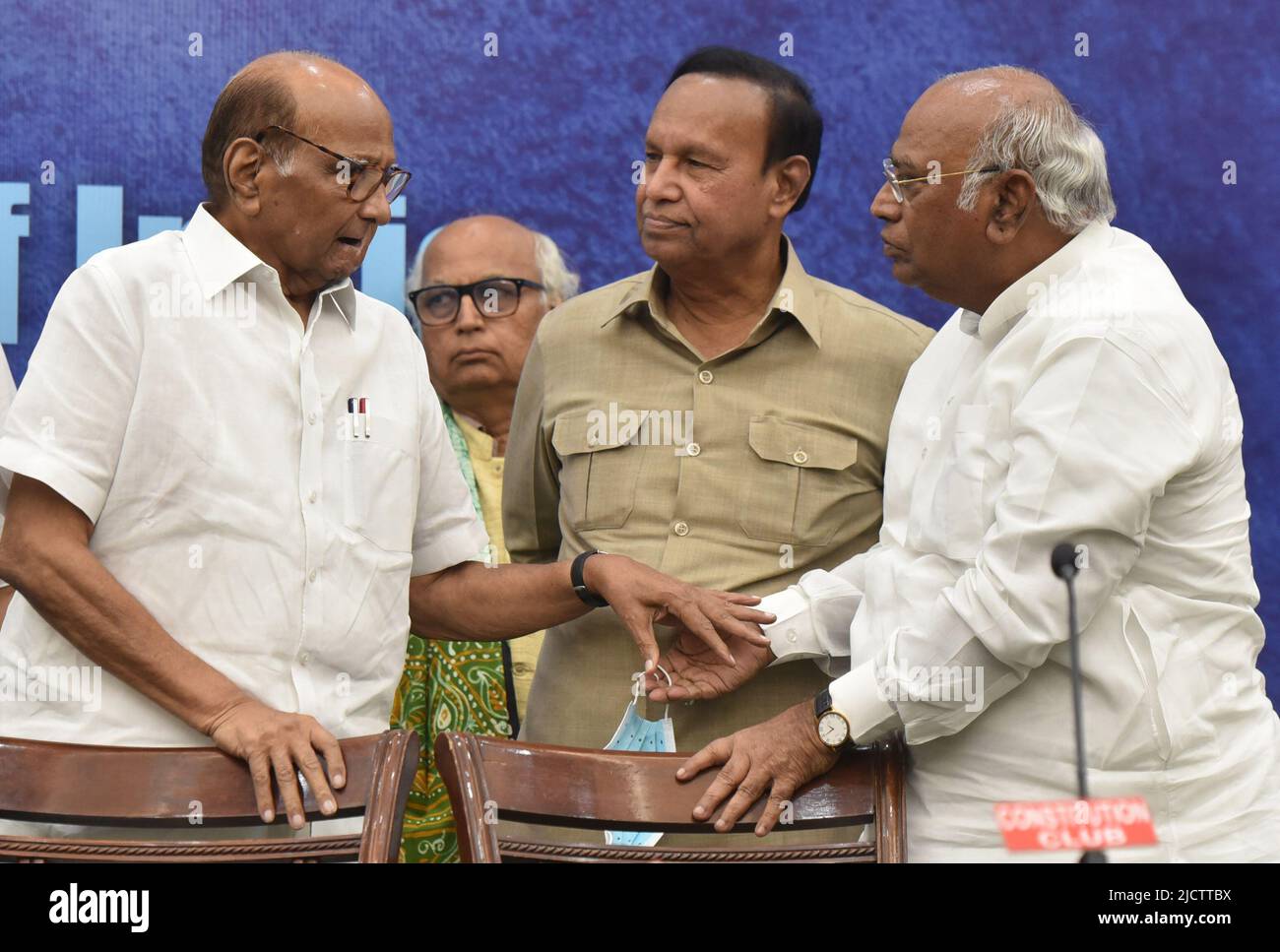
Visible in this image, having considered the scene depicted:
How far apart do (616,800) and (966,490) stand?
0.59 meters

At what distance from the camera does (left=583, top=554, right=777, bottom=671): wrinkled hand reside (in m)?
2.27

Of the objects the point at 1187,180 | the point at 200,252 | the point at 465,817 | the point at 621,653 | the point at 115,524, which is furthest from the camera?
the point at 1187,180

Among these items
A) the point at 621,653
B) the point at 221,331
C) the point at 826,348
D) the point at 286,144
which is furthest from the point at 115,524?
the point at 826,348

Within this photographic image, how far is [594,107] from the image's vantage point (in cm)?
360

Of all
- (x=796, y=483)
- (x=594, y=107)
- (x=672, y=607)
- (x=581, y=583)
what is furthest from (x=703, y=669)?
(x=594, y=107)

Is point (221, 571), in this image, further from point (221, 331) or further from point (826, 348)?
point (826, 348)

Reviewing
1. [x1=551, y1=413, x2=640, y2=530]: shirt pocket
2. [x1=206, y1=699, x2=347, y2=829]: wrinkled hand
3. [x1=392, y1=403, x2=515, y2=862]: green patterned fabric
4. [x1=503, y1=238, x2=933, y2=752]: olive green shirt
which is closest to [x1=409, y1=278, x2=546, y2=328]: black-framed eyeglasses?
[x1=392, y1=403, x2=515, y2=862]: green patterned fabric

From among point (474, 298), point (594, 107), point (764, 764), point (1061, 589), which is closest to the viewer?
point (1061, 589)

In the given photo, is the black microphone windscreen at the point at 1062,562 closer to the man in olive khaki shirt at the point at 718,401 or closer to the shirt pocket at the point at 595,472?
the man in olive khaki shirt at the point at 718,401

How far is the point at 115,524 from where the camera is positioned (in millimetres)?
2047

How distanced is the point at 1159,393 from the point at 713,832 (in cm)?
76

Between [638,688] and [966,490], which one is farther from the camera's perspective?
[638,688]
